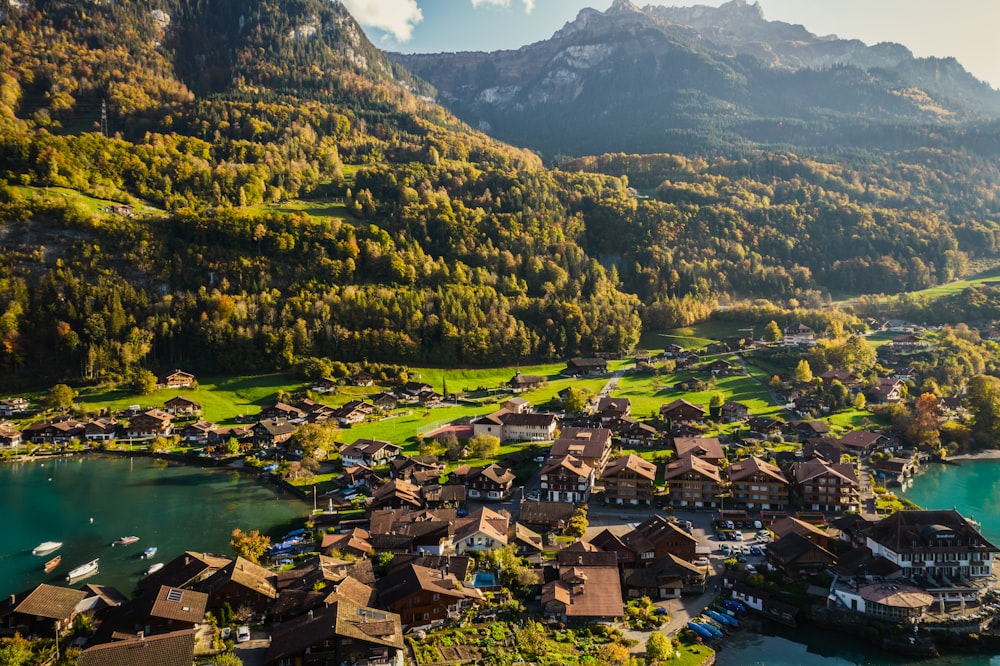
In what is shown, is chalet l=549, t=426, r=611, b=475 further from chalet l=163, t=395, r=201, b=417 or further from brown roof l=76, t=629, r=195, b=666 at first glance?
chalet l=163, t=395, r=201, b=417

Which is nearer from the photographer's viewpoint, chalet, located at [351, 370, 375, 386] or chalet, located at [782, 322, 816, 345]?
chalet, located at [351, 370, 375, 386]

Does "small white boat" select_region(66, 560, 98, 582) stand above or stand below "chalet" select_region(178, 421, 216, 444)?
above

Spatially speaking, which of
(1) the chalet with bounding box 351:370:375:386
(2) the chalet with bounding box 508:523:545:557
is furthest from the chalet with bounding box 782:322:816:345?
(2) the chalet with bounding box 508:523:545:557

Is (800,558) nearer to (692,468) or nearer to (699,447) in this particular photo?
(692,468)

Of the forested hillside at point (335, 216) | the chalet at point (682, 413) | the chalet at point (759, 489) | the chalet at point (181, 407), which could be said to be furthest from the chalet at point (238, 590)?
the forested hillside at point (335, 216)

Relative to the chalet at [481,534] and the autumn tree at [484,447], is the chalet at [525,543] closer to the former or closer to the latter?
the chalet at [481,534]

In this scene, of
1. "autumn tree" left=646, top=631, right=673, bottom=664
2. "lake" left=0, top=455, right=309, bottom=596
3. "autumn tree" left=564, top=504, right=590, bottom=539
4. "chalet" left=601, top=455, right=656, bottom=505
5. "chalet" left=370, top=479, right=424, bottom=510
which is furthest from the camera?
"chalet" left=601, top=455, right=656, bottom=505

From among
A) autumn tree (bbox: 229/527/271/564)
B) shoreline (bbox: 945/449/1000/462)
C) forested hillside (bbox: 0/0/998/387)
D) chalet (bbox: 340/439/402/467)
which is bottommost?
chalet (bbox: 340/439/402/467)
